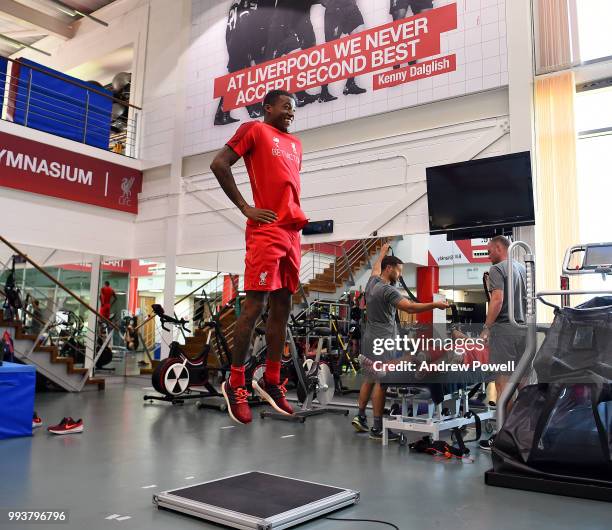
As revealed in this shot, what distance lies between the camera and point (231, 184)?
83.3 inches

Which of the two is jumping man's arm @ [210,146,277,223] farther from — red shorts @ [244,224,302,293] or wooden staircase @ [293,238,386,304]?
wooden staircase @ [293,238,386,304]

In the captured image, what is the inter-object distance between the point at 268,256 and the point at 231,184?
33 cm

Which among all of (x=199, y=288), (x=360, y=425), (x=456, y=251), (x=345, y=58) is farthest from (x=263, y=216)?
(x=199, y=288)

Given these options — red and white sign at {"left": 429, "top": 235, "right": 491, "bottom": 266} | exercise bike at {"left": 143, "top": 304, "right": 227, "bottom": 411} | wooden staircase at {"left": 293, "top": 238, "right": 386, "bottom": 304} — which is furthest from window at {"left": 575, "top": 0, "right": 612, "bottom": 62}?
exercise bike at {"left": 143, "top": 304, "right": 227, "bottom": 411}

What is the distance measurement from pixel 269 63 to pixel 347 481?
6983mm

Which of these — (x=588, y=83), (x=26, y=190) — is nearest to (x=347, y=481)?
(x=588, y=83)

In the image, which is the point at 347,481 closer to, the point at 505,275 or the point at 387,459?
the point at 387,459

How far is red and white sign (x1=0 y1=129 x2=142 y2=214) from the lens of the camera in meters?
8.62

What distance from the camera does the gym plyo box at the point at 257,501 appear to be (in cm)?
240

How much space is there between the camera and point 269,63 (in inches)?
340

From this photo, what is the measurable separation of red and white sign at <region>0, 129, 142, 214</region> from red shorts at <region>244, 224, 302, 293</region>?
312 inches

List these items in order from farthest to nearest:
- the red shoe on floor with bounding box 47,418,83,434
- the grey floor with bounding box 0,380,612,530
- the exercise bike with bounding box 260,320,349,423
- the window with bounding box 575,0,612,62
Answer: the window with bounding box 575,0,612,62 < the exercise bike with bounding box 260,320,349,423 < the red shoe on floor with bounding box 47,418,83,434 < the grey floor with bounding box 0,380,612,530

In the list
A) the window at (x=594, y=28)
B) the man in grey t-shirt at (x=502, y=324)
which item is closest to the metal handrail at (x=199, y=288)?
the man in grey t-shirt at (x=502, y=324)

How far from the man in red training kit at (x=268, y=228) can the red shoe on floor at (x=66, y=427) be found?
309 centimetres
